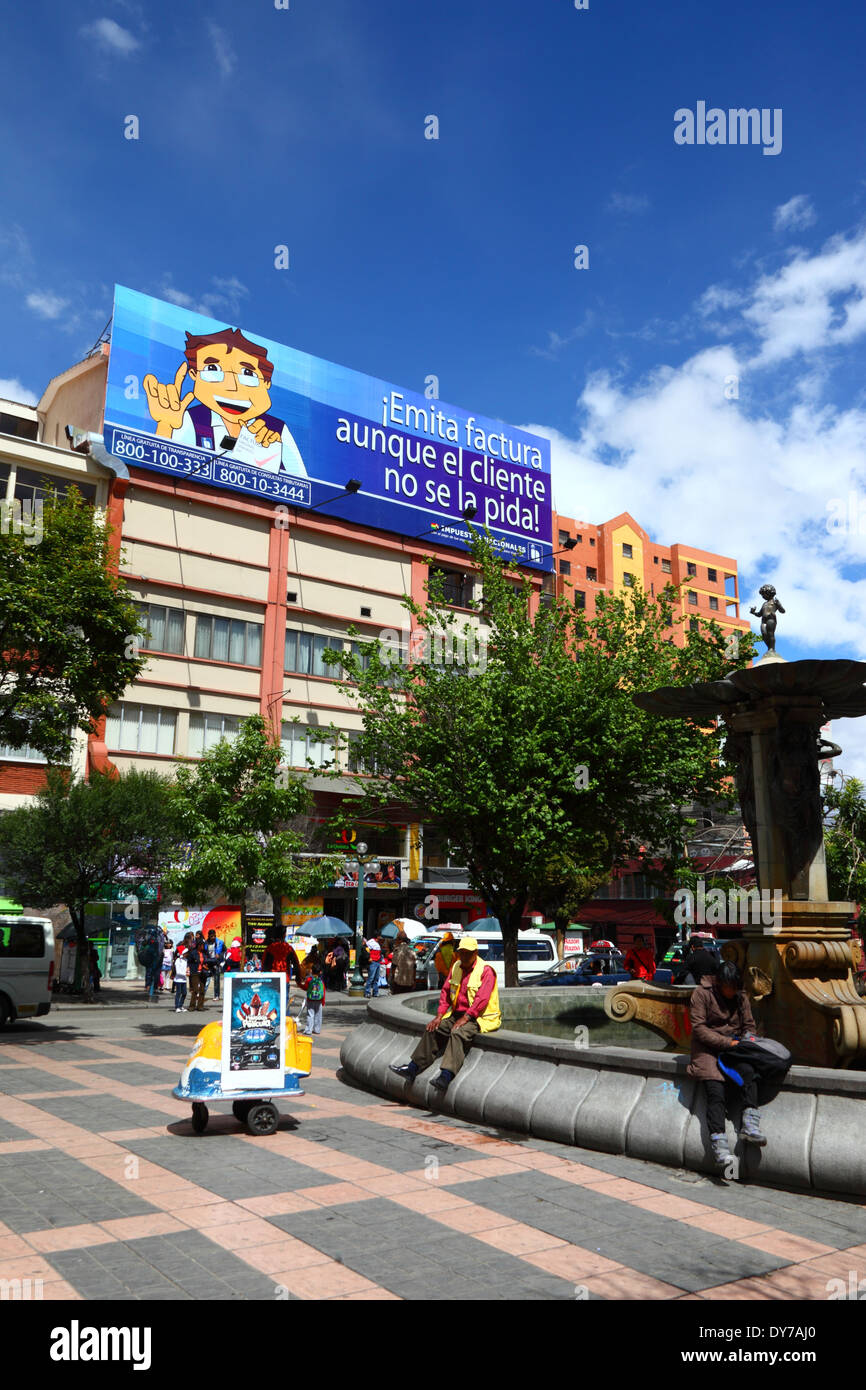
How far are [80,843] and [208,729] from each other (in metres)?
12.6

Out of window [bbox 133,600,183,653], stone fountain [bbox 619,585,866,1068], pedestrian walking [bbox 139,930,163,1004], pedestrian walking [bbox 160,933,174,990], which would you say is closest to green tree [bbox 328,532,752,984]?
stone fountain [bbox 619,585,866,1068]

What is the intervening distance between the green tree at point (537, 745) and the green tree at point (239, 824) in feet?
8.48

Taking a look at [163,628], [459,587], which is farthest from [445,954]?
[459,587]

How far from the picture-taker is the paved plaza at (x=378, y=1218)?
5270 millimetres

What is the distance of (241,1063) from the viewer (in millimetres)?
9094

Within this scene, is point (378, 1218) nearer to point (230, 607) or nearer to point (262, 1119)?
point (262, 1119)

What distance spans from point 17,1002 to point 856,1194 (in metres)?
16.0

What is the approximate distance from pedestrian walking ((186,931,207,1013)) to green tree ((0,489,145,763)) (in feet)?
24.9

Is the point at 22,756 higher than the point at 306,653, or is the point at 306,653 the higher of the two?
the point at 306,653

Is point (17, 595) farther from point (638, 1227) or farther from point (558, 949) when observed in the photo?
point (558, 949)

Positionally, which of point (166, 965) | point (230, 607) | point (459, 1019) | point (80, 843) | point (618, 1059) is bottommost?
point (166, 965)

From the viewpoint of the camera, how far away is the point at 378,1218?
639cm

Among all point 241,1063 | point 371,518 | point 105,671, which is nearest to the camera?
point 241,1063
